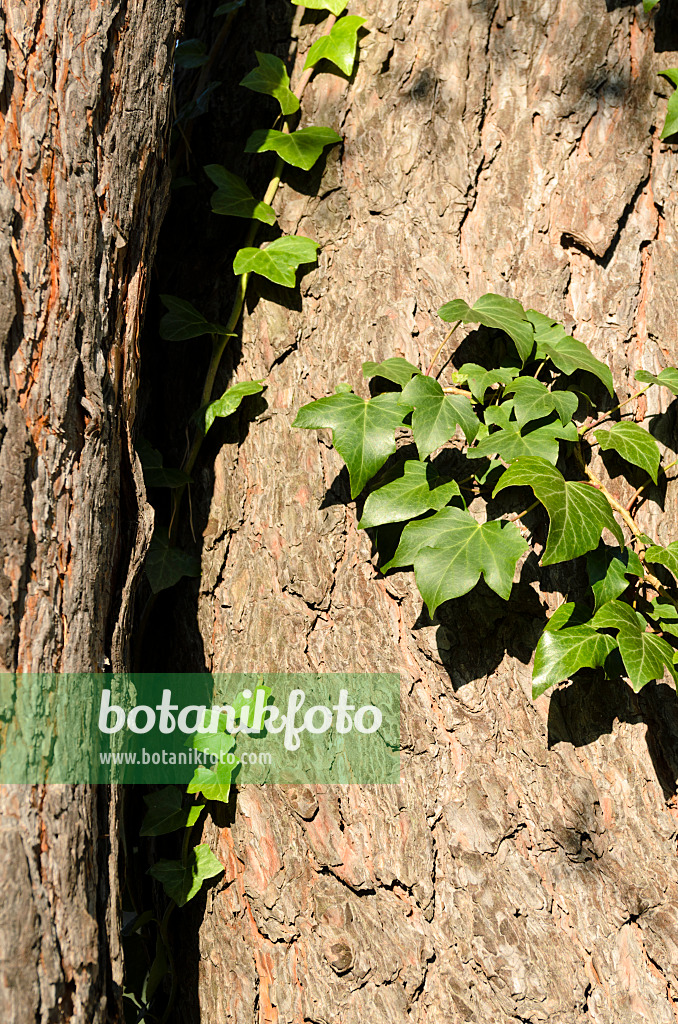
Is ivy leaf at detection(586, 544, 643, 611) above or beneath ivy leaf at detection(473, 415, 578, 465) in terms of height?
beneath

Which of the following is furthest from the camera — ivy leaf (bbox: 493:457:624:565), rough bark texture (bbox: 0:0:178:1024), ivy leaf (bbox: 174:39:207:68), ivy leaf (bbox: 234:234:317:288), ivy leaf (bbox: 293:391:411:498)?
ivy leaf (bbox: 174:39:207:68)

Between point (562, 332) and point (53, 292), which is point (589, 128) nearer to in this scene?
point (562, 332)

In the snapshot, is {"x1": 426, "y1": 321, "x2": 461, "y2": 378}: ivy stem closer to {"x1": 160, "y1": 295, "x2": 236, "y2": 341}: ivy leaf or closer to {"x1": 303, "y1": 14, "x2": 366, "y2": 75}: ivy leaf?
{"x1": 160, "y1": 295, "x2": 236, "y2": 341}: ivy leaf

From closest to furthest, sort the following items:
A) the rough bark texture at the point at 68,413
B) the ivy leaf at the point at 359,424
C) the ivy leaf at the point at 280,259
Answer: the rough bark texture at the point at 68,413 < the ivy leaf at the point at 359,424 < the ivy leaf at the point at 280,259

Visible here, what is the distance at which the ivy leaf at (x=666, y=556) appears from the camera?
1.12m

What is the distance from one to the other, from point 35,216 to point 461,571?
2.49 ft

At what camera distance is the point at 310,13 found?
1399mm

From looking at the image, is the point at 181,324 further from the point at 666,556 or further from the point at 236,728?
the point at 666,556

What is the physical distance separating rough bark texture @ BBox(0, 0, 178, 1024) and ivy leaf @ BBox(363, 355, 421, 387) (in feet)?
1.24

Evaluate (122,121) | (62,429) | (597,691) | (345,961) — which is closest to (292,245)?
(122,121)

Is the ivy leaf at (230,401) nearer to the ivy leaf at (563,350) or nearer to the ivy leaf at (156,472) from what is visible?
the ivy leaf at (156,472)

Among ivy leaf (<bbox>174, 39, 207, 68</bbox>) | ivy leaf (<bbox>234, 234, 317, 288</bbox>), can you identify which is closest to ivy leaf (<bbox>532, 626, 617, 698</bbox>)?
ivy leaf (<bbox>234, 234, 317, 288</bbox>)

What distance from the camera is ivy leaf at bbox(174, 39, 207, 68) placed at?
1.49 metres

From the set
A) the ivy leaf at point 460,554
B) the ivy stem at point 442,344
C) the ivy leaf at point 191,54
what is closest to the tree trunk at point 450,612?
the ivy stem at point 442,344
